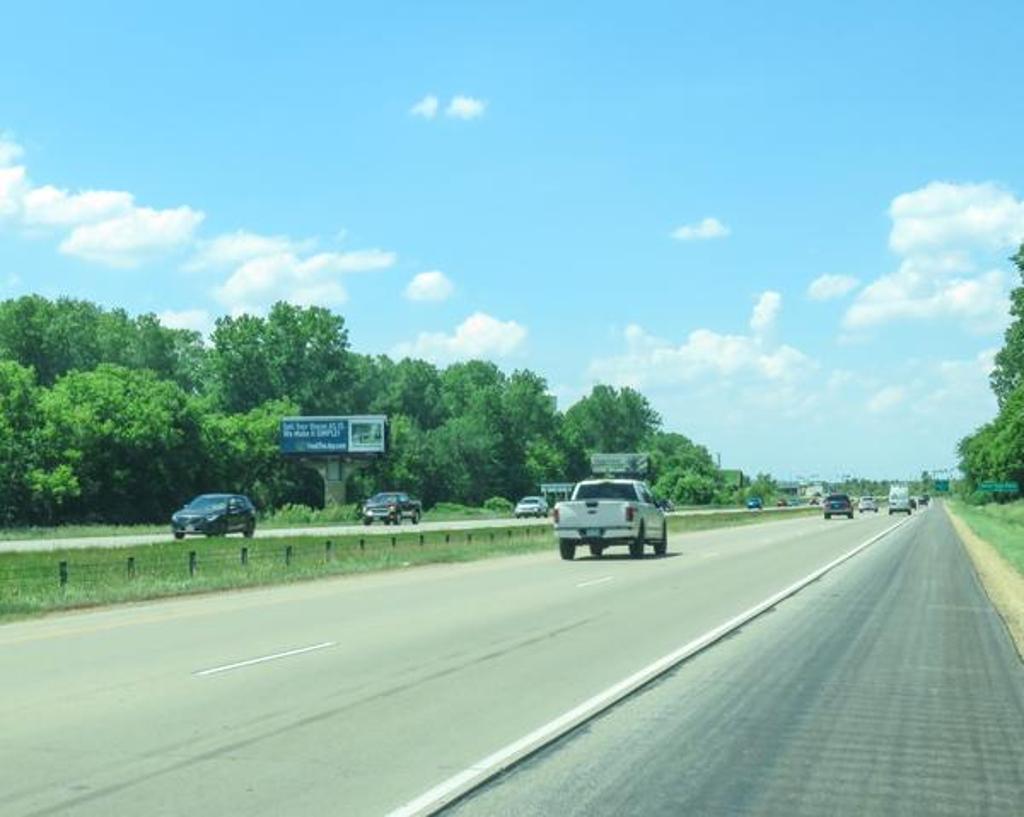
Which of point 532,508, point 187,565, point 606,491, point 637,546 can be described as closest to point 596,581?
point 606,491

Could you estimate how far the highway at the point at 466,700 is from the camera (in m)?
7.59

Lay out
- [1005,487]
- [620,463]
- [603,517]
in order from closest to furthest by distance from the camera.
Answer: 1. [603,517]
2. [1005,487]
3. [620,463]

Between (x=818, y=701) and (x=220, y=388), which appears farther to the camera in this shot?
(x=220, y=388)

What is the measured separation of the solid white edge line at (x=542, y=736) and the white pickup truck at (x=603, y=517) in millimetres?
18094

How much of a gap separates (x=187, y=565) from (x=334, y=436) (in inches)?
2695

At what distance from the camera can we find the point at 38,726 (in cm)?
953

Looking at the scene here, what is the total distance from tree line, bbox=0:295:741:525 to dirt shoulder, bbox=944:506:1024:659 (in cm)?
5519

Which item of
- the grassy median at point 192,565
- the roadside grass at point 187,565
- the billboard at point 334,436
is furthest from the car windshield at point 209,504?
the billboard at point 334,436

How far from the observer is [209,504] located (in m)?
49.9

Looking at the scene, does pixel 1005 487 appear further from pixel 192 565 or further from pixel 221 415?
pixel 192 565

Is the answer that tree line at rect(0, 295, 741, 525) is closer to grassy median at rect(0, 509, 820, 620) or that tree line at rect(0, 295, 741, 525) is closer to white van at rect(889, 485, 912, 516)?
grassy median at rect(0, 509, 820, 620)

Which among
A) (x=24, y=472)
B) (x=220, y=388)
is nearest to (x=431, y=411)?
(x=220, y=388)

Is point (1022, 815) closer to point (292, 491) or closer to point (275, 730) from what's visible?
point (275, 730)

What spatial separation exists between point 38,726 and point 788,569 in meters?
22.4
